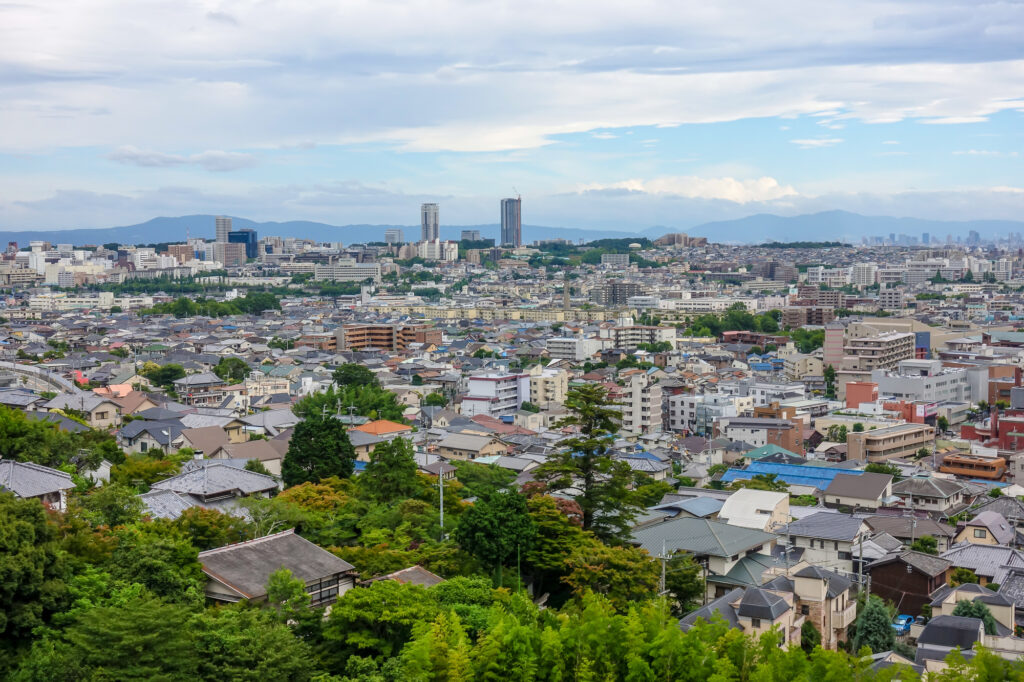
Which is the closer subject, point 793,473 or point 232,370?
point 793,473

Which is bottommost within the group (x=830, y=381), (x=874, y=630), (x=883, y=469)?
(x=830, y=381)

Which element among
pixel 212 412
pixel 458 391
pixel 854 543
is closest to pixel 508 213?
pixel 458 391

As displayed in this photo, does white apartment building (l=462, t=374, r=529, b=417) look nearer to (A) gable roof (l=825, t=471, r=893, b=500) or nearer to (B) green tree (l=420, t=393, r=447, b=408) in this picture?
(B) green tree (l=420, t=393, r=447, b=408)

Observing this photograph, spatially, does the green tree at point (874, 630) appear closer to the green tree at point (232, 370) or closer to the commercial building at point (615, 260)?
the green tree at point (232, 370)

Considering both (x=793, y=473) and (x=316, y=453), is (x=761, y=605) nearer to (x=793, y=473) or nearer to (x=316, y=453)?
(x=316, y=453)

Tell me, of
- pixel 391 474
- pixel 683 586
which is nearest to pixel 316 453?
pixel 391 474

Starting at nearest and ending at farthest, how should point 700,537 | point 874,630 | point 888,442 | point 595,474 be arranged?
Result: point 874,630, point 595,474, point 700,537, point 888,442

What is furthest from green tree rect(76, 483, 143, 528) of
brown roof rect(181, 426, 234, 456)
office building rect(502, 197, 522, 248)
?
office building rect(502, 197, 522, 248)
